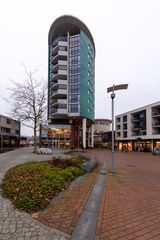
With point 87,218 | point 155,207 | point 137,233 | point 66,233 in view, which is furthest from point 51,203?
point 155,207

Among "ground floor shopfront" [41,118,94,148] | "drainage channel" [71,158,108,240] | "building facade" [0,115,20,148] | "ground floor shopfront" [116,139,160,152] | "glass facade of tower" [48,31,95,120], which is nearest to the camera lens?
"drainage channel" [71,158,108,240]

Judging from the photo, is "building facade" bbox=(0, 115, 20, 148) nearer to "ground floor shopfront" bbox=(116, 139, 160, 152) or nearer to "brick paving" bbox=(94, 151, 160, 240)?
"ground floor shopfront" bbox=(116, 139, 160, 152)

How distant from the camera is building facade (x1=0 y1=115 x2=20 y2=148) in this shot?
183 feet

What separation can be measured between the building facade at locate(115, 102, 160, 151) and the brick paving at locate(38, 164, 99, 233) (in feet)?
147

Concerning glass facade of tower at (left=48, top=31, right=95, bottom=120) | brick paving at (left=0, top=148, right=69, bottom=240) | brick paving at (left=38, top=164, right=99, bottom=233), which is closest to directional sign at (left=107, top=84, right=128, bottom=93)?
brick paving at (left=38, top=164, right=99, bottom=233)

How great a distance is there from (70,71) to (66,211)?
164 feet

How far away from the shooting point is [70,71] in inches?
2056

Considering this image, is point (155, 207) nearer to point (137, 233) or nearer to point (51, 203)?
point (137, 233)

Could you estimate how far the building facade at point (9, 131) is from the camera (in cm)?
5576

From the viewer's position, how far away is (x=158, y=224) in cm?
432

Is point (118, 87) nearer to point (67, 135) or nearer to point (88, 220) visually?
point (88, 220)

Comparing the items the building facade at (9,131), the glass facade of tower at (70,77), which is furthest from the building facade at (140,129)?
the building facade at (9,131)

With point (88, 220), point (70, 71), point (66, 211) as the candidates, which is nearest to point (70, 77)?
point (70, 71)

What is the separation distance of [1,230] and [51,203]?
5.68ft
